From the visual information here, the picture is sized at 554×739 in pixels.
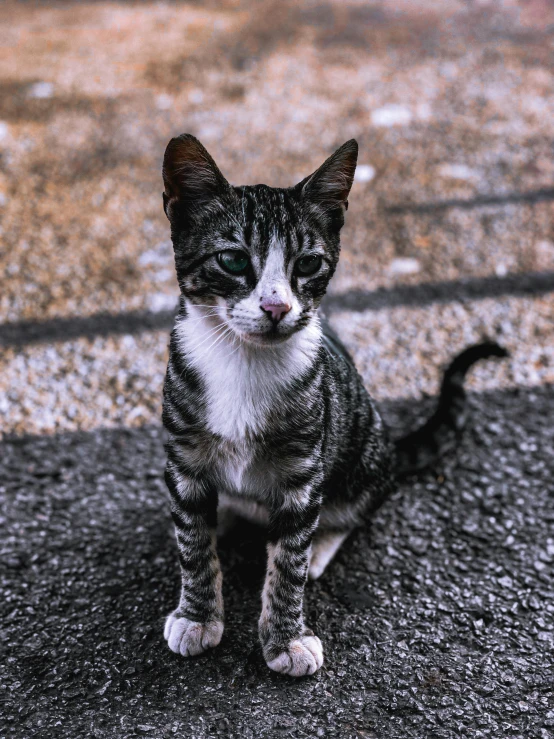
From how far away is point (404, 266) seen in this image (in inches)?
137

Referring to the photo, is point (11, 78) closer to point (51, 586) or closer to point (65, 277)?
point (65, 277)

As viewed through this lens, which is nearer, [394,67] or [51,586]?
[51,586]

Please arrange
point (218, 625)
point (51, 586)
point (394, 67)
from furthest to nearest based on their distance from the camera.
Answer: point (394, 67), point (51, 586), point (218, 625)

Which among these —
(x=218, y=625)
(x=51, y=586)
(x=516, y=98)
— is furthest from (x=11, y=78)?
(x=218, y=625)

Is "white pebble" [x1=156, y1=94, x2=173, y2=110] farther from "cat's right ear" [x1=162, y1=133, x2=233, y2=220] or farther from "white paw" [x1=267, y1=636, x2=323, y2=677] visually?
"white paw" [x1=267, y1=636, x2=323, y2=677]

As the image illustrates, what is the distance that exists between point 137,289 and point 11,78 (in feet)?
8.20

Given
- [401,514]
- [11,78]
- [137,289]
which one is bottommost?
[401,514]

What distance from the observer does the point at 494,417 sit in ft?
9.12

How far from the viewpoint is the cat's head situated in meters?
1.60

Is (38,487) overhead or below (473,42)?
below

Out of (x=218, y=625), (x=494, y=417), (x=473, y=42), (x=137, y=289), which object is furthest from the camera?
(x=473, y=42)

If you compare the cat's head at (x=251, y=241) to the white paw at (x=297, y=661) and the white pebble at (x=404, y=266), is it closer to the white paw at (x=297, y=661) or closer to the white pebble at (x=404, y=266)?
the white paw at (x=297, y=661)

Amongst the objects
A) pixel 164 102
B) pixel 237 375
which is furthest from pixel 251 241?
pixel 164 102

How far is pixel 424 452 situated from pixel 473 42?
4328mm
